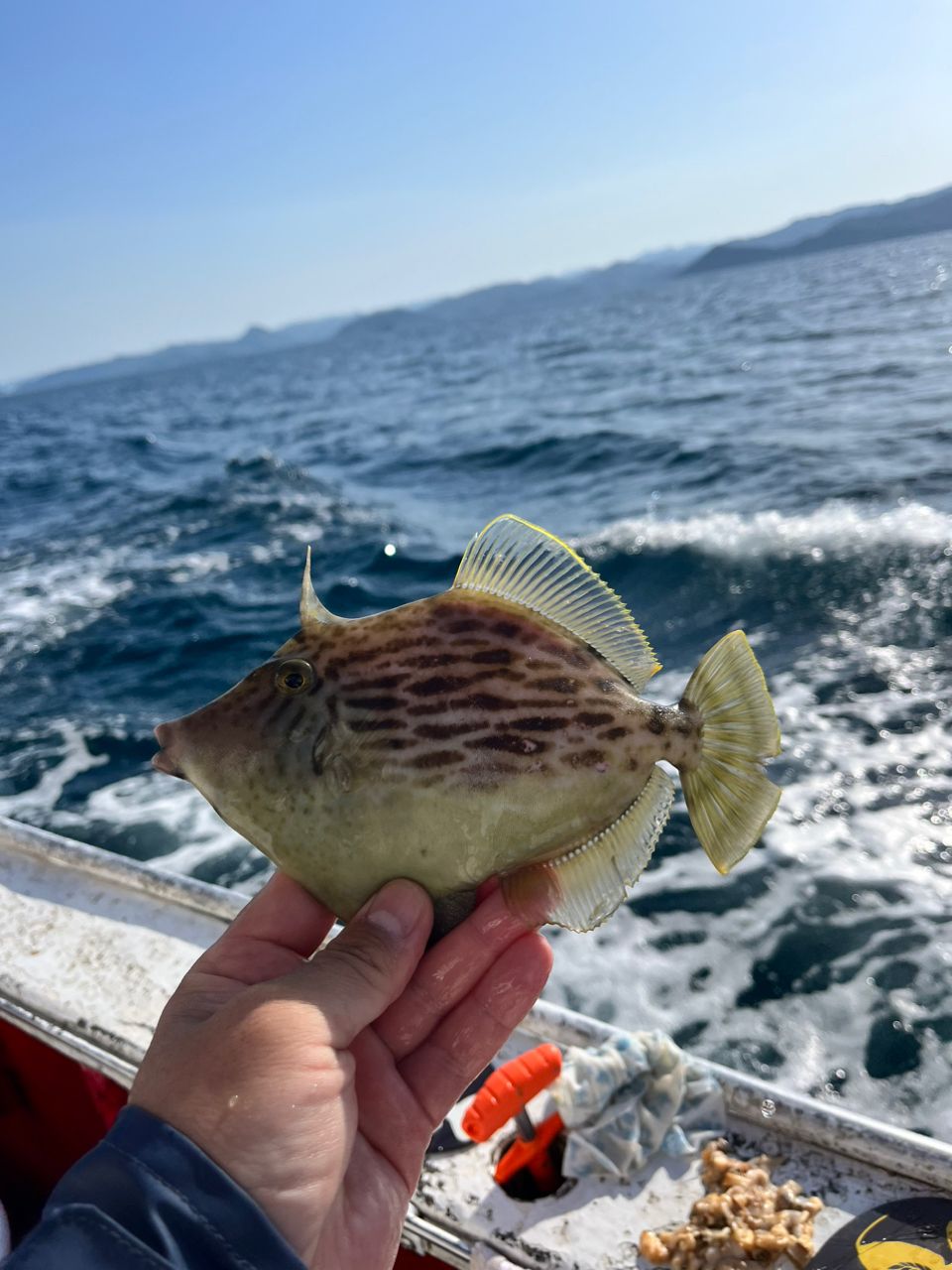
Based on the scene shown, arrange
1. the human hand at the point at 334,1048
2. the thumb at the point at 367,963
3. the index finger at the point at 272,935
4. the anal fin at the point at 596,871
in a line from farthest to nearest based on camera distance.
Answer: the index finger at the point at 272,935 < the anal fin at the point at 596,871 < the thumb at the point at 367,963 < the human hand at the point at 334,1048

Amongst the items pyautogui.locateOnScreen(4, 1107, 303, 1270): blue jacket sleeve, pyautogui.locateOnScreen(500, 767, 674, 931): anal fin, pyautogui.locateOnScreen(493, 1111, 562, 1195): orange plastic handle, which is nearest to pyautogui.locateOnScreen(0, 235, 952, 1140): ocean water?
pyautogui.locateOnScreen(493, 1111, 562, 1195): orange plastic handle

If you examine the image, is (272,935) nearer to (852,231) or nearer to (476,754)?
(476,754)

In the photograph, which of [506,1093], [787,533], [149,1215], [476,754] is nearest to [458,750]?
[476,754]

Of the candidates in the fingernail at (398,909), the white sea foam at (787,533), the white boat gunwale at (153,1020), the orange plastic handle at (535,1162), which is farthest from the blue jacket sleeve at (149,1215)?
the white sea foam at (787,533)

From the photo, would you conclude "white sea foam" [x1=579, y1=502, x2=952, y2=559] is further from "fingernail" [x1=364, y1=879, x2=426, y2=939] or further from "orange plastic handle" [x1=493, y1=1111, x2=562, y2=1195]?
"fingernail" [x1=364, y1=879, x2=426, y2=939]

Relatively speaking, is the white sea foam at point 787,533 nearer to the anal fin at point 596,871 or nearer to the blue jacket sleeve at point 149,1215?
the anal fin at point 596,871

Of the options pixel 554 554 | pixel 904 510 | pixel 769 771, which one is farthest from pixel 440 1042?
pixel 904 510

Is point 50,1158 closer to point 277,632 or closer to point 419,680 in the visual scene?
point 419,680

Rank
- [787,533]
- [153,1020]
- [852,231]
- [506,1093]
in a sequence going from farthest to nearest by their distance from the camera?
[852,231] → [787,533] → [153,1020] → [506,1093]
